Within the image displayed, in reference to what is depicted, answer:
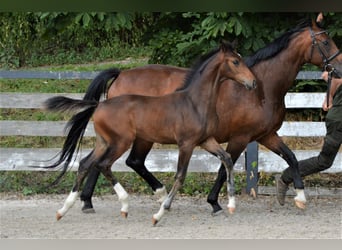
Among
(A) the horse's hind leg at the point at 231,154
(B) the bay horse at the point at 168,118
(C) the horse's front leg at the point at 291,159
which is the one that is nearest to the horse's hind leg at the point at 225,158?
(B) the bay horse at the point at 168,118

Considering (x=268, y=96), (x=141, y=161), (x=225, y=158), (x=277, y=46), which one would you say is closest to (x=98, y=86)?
(x=141, y=161)

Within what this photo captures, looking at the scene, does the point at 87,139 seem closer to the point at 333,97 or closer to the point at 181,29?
the point at 181,29

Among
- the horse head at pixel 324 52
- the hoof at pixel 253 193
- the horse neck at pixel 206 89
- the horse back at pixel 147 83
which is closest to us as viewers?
the horse neck at pixel 206 89

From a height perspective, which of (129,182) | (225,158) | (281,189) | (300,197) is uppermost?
(225,158)

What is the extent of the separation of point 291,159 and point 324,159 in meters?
0.33

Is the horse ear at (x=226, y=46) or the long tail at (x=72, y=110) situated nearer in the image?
the long tail at (x=72, y=110)

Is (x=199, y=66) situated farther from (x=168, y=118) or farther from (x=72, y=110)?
(x=72, y=110)

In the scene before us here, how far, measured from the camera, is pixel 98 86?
5.59 m

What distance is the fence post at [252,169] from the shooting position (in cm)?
660

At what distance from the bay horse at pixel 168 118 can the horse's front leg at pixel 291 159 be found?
2.52 feet

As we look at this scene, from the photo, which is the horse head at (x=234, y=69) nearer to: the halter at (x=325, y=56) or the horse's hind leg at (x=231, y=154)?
the horse's hind leg at (x=231, y=154)

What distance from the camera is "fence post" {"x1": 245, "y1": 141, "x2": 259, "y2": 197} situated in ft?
21.6

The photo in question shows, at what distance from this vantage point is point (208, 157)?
22.1ft

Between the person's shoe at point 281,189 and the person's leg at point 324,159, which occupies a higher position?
the person's leg at point 324,159
